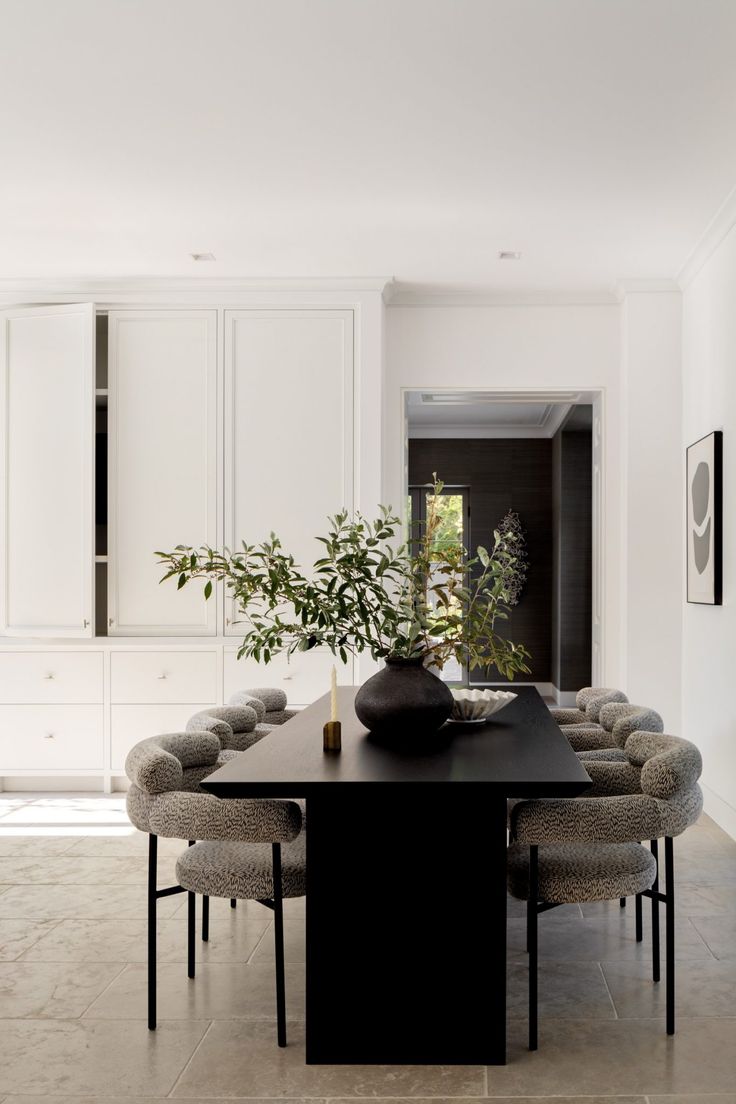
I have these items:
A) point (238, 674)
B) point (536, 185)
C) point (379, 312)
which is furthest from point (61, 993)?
point (379, 312)

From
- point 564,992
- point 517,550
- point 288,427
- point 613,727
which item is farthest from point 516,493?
point 564,992

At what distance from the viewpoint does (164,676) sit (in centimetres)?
556

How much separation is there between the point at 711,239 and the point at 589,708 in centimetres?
246

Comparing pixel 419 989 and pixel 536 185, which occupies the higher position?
pixel 536 185

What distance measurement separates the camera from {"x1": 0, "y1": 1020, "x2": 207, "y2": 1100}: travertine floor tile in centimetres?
236

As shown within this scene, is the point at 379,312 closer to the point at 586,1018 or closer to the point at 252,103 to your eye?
the point at 252,103

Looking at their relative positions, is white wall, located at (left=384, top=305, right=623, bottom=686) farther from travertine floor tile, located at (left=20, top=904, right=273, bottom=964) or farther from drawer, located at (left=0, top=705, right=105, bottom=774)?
travertine floor tile, located at (left=20, top=904, right=273, bottom=964)

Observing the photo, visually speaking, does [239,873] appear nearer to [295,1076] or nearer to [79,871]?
[295,1076]

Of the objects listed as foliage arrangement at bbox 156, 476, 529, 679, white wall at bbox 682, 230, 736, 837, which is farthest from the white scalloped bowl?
white wall at bbox 682, 230, 736, 837

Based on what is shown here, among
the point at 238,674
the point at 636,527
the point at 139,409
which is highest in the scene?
the point at 139,409

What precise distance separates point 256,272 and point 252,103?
1958 millimetres

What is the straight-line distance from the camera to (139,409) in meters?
5.68

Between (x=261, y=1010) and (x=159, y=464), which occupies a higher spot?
(x=159, y=464)

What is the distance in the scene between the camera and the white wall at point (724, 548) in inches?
181
